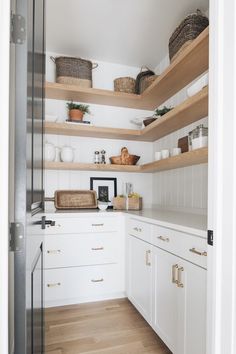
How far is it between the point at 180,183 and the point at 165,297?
1197mm

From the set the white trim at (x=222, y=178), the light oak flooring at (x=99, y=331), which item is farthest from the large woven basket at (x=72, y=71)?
the light oak flooring at (x=99, y=331)

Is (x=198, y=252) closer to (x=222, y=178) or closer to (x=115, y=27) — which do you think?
(x=222, y=178)

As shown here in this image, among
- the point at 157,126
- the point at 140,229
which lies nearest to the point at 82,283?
the point at 140,229

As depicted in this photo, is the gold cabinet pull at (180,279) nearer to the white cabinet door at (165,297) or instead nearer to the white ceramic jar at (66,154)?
the white cabinet door at (165,297)

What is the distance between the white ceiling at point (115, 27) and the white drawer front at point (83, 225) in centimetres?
187

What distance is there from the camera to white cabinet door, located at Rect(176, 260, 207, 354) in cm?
124

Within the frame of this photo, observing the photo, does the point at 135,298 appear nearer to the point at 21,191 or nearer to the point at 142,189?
the point at 142,189

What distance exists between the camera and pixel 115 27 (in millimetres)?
2346

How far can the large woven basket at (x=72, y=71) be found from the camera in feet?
8.49

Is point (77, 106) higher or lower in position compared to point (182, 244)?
higher

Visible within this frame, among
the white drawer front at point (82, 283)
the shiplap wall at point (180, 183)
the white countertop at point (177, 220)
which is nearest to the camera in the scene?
the white countertop at point (177, 220)

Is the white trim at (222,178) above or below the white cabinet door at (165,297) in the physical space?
above
